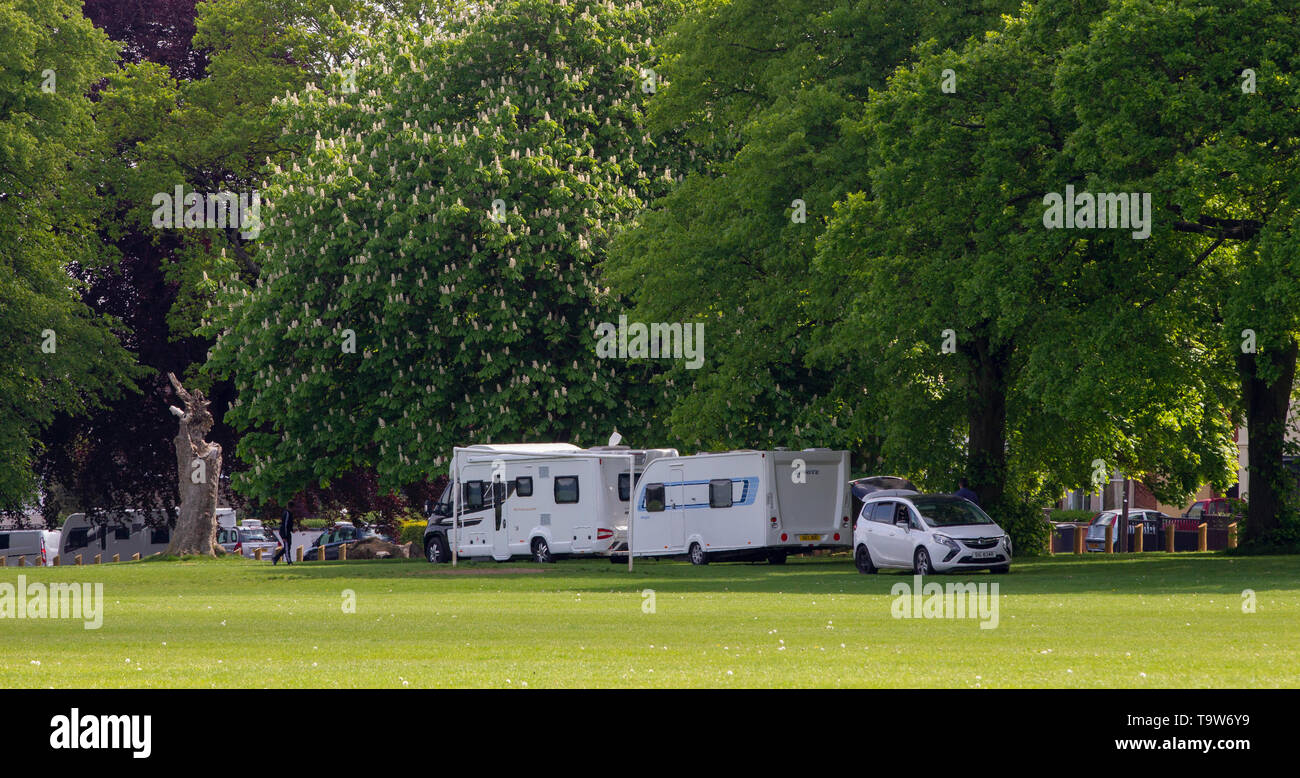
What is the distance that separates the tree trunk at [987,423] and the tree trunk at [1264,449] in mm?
5453

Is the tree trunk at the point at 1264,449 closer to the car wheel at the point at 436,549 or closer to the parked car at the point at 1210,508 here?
the car wheel at the point at 436,549

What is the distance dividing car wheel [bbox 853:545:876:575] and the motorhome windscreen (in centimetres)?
178

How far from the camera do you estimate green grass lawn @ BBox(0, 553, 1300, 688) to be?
48.3 ft

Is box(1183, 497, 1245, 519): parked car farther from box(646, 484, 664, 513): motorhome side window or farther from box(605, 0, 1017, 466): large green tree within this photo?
box(646, 484, 664, 513): motorhome side window

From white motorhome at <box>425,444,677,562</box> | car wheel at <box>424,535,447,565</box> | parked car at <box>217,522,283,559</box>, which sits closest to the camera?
white motorhome at <box>425,444,677,562</box>

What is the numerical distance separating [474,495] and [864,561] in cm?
1391

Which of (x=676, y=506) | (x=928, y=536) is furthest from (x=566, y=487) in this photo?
(x=928, y=536)

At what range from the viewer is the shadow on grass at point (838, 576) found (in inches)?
1197

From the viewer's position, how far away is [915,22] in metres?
40.7

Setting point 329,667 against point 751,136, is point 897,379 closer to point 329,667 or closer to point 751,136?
point 751,136

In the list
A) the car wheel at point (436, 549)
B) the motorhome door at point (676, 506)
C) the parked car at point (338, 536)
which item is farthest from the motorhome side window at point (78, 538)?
the motorhome door at point (676, 506)

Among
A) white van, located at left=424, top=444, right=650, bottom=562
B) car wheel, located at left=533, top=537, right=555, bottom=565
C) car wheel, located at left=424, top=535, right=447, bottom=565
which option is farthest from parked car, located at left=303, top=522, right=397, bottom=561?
car wheel, located at left=533, top=537, right=555, bottom=565

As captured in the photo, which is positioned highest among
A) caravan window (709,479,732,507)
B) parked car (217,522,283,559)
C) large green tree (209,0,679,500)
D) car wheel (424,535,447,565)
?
large green tree (209,0,679,500)

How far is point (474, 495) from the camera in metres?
48.2
